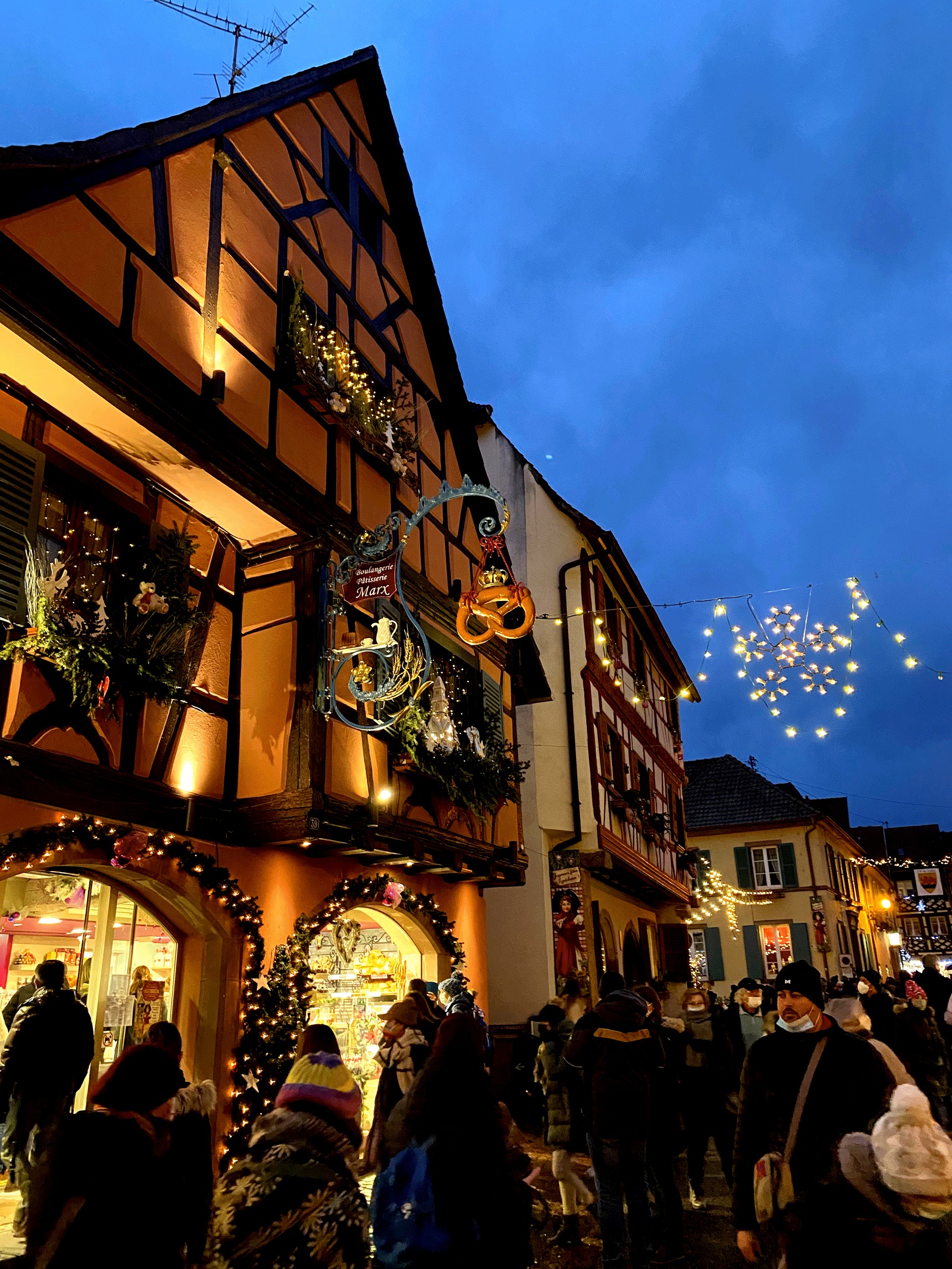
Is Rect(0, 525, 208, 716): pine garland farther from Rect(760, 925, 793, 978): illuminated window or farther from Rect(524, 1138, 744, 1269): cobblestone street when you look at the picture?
Rect(760, 925, 793, 978): illuminated window

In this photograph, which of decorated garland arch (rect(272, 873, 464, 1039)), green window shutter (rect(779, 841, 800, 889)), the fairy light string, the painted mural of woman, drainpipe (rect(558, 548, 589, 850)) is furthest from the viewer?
green window shutter (rect(779, 841, 800, 889))

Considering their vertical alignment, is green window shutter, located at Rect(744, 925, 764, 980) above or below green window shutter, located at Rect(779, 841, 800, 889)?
below

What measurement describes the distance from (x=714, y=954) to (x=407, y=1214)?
32.1 metres

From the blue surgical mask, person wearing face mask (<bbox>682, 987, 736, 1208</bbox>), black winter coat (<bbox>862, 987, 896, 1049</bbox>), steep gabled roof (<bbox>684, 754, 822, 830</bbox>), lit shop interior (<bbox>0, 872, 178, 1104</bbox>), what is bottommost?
person wearing face mask (<bbox>682, 987, 736, 1208</bbox>)

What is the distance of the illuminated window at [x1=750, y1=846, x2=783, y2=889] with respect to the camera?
109 feet

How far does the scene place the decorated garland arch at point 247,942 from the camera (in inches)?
Result: 265

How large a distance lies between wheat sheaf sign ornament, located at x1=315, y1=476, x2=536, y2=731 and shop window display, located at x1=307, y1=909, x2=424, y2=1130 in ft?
8.60

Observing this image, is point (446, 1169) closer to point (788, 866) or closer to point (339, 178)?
point (339, 178)

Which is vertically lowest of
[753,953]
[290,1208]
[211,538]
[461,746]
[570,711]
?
[290,1208]

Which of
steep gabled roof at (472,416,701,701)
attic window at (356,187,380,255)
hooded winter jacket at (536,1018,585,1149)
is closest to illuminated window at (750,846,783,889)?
steep gabled roof at (472,416,701,701)

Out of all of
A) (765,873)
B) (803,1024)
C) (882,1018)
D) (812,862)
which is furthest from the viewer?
(765,873)

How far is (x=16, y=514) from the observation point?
6.25 metres

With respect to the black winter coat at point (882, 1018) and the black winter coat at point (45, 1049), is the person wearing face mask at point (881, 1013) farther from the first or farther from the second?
the black winter coat at point (45, 1049)

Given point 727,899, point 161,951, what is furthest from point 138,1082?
point 727,899
